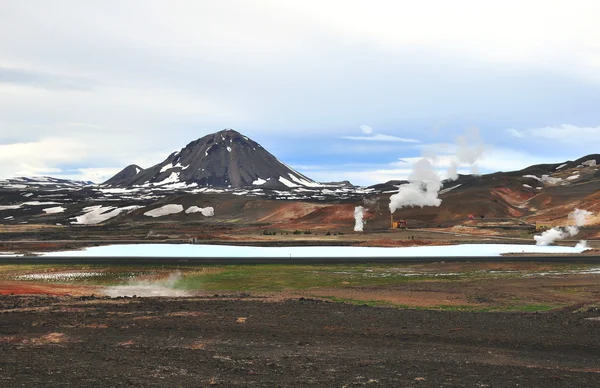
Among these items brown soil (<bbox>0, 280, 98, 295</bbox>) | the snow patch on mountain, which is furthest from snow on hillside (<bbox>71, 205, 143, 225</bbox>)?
brown soil (<bbox>0, 280, 98, 295</bbox>)

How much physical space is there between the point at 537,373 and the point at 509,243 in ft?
233

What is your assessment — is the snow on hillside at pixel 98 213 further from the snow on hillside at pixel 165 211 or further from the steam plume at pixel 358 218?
the steam plume at pixel 358 218

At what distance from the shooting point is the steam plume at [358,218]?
117394 mm

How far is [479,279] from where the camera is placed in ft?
152

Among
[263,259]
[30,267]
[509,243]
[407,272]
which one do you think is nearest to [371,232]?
[509,243]

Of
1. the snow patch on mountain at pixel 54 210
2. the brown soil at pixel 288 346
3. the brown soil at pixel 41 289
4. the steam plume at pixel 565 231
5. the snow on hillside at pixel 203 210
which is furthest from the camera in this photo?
the snow patch on mountain at pixel 54 210

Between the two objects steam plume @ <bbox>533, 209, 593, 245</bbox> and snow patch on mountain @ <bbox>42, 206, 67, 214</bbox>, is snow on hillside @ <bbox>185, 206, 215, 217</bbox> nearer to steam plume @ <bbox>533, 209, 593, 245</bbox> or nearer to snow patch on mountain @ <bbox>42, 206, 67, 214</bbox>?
snow patch on mountain @ <bbox>42, 206, 67, 214</bbox>

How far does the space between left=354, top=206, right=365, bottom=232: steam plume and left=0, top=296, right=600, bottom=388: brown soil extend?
286 feet

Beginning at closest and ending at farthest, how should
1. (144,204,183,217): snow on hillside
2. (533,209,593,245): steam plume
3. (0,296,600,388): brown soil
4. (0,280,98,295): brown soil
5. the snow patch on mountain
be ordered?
(0,296,600,388): brown soil < (0,280,98,295): brown soil < (533,209,593,245): steam plume < (144,204,183,217): snow on hillside < the snow patch on mountain

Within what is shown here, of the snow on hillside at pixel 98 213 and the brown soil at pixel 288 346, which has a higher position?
the snow on hillside at pixel 98 213

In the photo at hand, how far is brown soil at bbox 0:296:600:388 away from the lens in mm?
17391

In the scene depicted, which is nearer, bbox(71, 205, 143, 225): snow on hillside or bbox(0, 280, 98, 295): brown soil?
bbox(0, 280, 98, 295): brown soil

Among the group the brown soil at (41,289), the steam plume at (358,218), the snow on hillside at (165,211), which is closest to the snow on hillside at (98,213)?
the snow on hillside at (165,211)

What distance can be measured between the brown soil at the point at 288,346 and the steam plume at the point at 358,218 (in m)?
87.0
